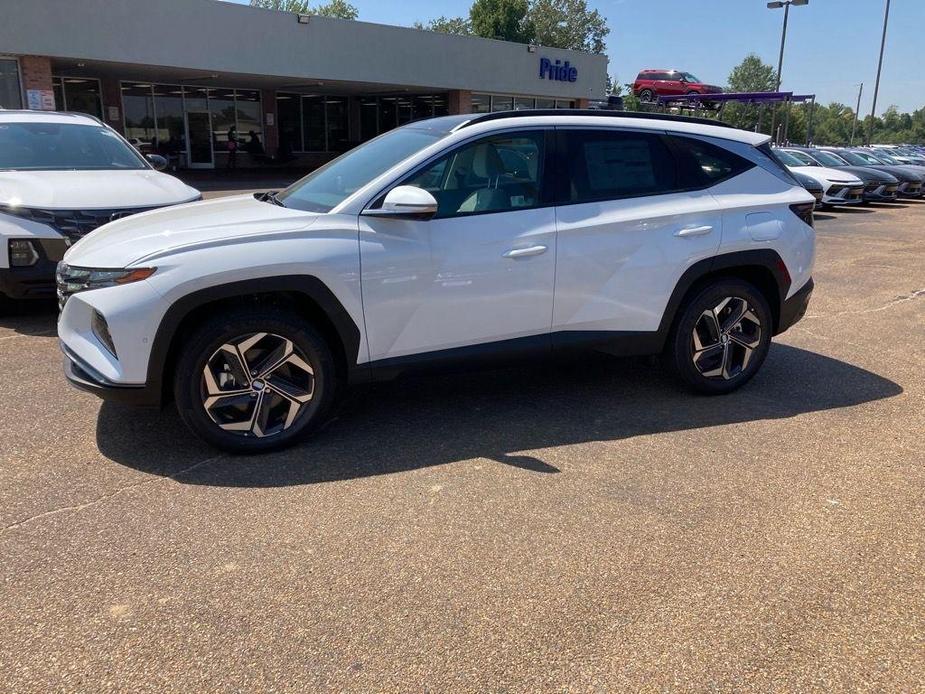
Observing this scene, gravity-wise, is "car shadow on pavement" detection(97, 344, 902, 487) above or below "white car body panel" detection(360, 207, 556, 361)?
below

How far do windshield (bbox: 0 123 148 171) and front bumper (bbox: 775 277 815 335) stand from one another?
20.6ft

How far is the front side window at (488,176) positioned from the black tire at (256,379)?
101cm

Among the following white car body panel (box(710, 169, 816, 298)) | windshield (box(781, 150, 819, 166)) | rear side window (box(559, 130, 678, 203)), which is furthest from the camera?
windshield (box(781, 150, 819, 166))

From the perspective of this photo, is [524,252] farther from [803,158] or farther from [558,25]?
[558,25]

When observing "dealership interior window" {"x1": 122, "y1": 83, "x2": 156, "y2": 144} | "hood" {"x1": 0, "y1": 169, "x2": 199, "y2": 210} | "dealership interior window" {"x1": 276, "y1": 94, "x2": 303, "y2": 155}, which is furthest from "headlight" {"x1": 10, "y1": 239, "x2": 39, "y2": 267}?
"dealership interior window" {"x1": 276, "y1": 94, "x2": 303, "y2": 155}

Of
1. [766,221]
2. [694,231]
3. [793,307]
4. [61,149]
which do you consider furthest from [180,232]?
[61,149]

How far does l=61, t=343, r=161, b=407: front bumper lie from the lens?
12.3 ft

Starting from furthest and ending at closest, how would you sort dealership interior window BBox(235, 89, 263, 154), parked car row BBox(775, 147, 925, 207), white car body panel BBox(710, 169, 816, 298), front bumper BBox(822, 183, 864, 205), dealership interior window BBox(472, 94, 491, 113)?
dealership interior window BBox(472, 94, 491, 113), dealership interior window BBox(235, 89, 263, 154), parked car row BBox(775, 147, 925, 207), front bumper BBox(822, 183, 864, 205), white car body panel BBox(710, 169, 816, 298)

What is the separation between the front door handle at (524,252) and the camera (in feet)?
13.9

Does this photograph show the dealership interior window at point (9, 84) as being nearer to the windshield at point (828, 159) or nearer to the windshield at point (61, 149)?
the windshield at point (61, 149)

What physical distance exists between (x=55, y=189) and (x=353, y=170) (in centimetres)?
331

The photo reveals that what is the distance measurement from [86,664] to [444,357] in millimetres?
2329

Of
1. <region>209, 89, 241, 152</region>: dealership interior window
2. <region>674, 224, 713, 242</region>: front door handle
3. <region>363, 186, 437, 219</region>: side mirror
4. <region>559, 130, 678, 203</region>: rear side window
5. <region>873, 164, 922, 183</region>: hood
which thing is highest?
<region>209, 89, 241, 152</region>: dealership interior window

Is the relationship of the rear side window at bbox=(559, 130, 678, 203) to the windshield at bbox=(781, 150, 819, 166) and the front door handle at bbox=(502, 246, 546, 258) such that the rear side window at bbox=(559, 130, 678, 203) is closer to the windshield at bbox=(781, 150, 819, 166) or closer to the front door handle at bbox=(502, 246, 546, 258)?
the front door handle at bbox=(502, 246, 546, 258)
